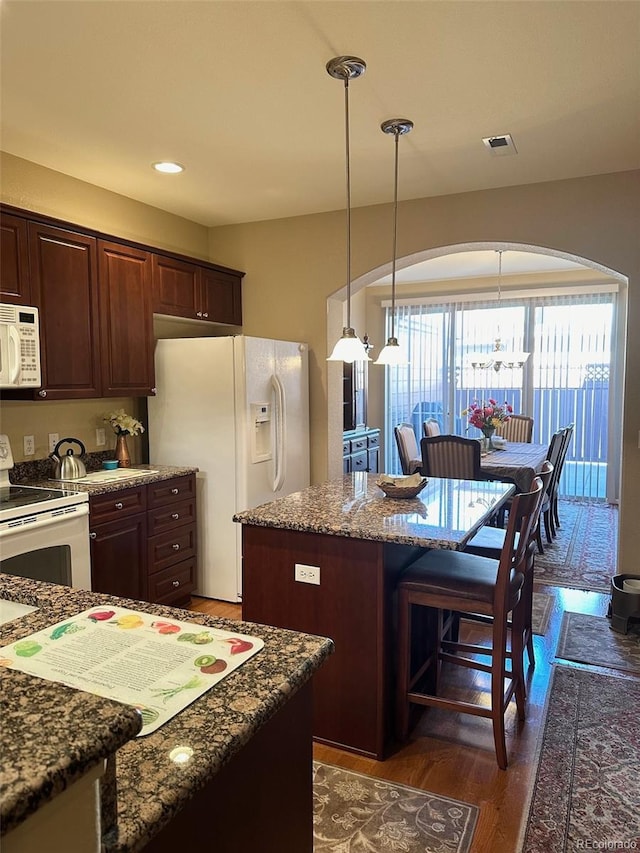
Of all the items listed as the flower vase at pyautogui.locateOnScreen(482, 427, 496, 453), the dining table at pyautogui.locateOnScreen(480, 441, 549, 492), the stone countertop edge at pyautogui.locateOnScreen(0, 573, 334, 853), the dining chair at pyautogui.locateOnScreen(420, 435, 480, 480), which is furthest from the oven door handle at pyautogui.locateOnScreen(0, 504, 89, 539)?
the flower vase at pyautogui.locateOnScreen(482, 427, 496, 453)

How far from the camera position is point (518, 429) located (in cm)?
640

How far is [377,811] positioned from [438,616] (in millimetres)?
854

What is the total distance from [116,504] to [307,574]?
4.48ft

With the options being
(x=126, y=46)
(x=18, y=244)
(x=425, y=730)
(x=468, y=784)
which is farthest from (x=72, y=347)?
(x=468, y=784)

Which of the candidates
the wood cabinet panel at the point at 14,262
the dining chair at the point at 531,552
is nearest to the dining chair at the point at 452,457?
the dining chair at the point at 531,552

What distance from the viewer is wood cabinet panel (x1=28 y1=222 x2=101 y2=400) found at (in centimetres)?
302

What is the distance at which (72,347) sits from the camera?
3221mm

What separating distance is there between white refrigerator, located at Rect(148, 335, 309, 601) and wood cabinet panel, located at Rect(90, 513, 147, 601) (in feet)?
1.91

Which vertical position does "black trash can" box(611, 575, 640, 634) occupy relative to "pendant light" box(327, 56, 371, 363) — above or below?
below

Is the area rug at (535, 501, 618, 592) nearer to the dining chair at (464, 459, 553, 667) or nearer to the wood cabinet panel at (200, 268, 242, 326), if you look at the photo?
the dining chair at (464, 459, 553, 667)

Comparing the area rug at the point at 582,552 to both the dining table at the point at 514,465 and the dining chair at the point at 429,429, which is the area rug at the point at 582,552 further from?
the dining chair at the point at 429,429

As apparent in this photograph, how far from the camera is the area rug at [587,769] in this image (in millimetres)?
1885

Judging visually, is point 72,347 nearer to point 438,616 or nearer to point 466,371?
point 438,616

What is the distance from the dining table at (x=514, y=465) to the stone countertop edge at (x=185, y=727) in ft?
10.7
